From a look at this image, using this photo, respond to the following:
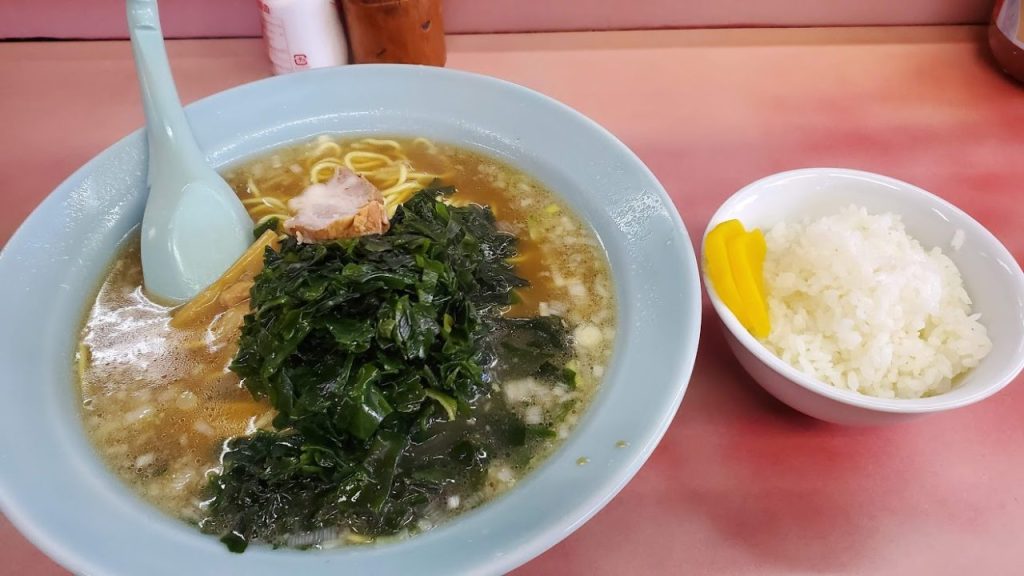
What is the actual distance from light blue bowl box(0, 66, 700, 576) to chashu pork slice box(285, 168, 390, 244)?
259 mm

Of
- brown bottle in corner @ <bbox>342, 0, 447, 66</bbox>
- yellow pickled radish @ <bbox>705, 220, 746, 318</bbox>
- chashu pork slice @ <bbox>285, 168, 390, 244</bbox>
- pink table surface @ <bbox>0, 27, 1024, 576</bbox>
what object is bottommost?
pink table surface @ <bbox>0, 27, 1024, 576</bbox>

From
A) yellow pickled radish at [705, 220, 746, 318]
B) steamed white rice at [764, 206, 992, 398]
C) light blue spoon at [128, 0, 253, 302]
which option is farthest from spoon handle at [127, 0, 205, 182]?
steamed white rice at [764, 206, 992, 398]

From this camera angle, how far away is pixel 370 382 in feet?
4.06

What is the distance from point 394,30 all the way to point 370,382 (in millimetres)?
1252

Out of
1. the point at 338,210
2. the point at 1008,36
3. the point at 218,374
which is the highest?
the point at 1008,36

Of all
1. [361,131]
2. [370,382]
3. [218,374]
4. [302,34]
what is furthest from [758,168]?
[218,374]

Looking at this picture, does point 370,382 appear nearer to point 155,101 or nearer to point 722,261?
point 722,261

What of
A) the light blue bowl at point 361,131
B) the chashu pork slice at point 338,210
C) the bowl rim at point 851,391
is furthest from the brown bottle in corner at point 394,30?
the bowl rim at point 851,391

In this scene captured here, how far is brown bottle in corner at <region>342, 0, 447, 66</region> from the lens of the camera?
1.96 metres

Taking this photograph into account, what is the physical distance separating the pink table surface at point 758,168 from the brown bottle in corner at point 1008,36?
0.22 feet

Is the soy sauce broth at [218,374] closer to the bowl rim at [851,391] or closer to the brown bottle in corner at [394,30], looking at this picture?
the bowl rim at [851,391]

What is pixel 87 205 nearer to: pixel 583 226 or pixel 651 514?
pixel 583 226

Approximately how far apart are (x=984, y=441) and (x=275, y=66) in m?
2.23

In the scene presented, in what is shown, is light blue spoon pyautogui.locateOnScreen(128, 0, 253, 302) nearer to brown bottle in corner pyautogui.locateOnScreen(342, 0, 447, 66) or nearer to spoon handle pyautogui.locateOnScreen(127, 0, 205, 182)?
spoon handle pyautogui.locateOnScreen(127, 0, 205, 182)
